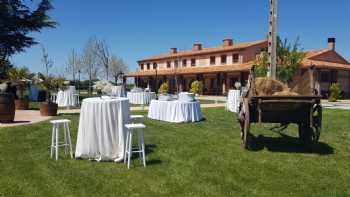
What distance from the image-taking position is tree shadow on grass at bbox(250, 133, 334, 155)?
761 centimetres

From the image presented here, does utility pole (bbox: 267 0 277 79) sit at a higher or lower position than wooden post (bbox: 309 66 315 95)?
higher

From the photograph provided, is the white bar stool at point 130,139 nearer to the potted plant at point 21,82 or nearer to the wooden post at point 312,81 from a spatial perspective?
the wooden post at point 312,81

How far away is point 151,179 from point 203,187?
0.84 meters

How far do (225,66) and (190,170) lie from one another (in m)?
33.2

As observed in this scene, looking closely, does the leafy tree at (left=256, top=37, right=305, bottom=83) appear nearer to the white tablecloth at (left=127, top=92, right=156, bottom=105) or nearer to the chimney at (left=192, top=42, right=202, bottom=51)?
the white tablecloth at (left=127, top=92, right=156, bottom=105)

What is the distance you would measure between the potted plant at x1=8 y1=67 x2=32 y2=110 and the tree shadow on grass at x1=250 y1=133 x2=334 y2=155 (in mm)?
12421

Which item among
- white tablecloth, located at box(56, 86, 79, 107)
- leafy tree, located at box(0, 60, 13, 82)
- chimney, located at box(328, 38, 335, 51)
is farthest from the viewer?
chimney, located at box(328, 38, 335, 51)

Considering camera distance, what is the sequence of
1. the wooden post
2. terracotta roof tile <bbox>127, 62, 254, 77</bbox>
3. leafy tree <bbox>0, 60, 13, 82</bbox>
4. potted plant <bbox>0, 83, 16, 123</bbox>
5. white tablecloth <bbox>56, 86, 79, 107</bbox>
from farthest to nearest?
terracotta roof tile <bbox>127, 62, 254, 77</bbox>, leafy tree <bbox>0, 60, 13, 82</bbox>, white tablecloth <bbox>56, 86, 79, 107</bbox>, potted plant <bbox>0, 83, 16, 123</bbox>, the wooden post

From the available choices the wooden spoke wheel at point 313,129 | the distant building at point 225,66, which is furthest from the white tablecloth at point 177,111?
the distant building at point 225,66

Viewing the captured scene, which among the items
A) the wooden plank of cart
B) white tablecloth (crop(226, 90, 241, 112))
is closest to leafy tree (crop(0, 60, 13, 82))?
white tablecloth (crop(226, 90, 241, 112))

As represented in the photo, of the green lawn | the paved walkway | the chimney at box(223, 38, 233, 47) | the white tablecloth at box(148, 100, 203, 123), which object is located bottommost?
the green lawn

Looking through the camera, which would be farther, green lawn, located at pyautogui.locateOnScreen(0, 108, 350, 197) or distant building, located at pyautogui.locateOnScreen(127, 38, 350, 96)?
distant building, located at pyautogui.locateOnScreen(127, 38, 350, 96)

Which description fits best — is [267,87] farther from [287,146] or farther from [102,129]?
[102,129]

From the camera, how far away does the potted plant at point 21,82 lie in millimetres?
16922
